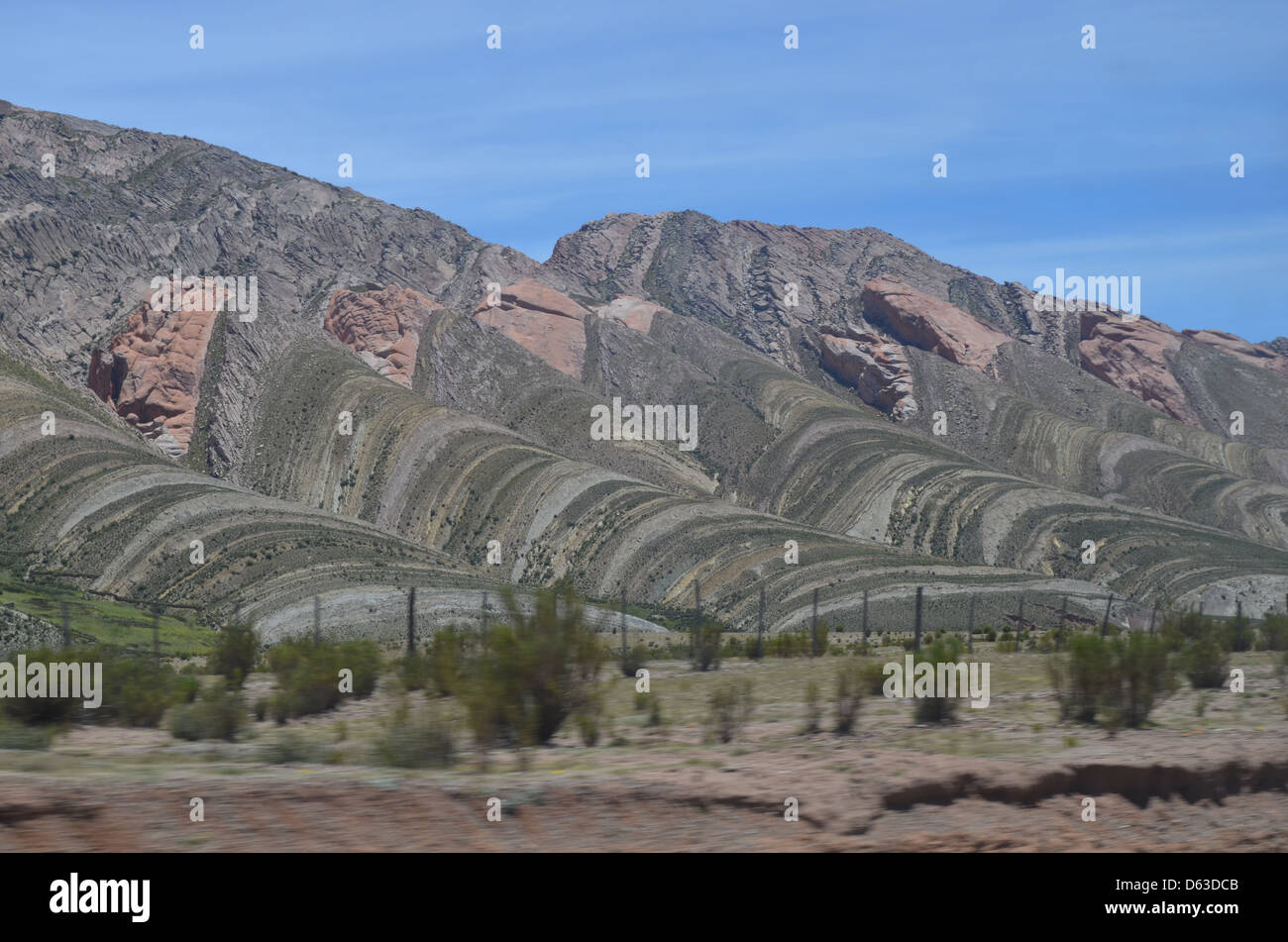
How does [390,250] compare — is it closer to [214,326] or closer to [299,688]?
[214,326]

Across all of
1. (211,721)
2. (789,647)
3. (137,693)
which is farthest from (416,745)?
(789,647)

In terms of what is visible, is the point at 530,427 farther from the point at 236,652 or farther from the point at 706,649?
the point at 236,652

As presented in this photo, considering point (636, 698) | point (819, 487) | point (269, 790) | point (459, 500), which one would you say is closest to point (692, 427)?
point (819, 487)

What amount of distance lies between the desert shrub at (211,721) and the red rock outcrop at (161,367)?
255 ft

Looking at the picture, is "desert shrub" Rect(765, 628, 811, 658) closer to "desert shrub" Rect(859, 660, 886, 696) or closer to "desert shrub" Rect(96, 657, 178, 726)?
"desert shrub" Rect(859, 660, 886, 696)

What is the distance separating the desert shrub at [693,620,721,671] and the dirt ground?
9.27 meters

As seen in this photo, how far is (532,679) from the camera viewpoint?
507 inches

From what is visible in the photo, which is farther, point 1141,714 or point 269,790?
point 1141,714

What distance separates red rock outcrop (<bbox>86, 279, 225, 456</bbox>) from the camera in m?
87.6

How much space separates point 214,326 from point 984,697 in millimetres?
86920

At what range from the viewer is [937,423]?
111 metres

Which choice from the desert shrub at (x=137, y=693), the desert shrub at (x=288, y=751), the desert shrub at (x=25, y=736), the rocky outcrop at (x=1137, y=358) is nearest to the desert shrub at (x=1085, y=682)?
the desert shrub at (x=288, y=751)

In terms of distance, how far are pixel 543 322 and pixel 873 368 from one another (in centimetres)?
3630

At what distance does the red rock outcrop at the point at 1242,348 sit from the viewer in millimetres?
157875
